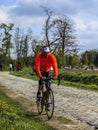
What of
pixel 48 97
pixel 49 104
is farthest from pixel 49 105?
pixel 48 97

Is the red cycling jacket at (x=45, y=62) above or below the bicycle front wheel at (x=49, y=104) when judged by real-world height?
above

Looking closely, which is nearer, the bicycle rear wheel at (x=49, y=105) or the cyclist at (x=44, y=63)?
the cyclist at (x=44, y=63)

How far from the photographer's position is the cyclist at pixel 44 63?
39.9 ft

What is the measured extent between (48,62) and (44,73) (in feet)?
1.26

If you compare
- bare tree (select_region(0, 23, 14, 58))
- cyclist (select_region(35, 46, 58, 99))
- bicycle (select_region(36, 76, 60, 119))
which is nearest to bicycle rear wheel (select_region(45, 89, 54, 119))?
bicycle (select_region(36, 76, 60, 119))

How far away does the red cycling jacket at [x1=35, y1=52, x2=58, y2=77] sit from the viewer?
12258 millimetres

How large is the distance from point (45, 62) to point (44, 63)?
5 centimetres

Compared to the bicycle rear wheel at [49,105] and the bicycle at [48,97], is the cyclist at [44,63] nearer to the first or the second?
the bicycle at [48,97]

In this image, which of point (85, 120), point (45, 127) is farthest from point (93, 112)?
point (45, 127)

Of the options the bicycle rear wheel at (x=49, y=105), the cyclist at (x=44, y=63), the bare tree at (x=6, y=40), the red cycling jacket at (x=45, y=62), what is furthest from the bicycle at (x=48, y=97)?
the bare tree at (x=6, y=40)

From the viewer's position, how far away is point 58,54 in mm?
70625

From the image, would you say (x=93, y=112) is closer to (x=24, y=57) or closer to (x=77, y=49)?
(x=77, y=49)

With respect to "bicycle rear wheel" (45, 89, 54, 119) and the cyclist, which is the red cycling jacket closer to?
the cyclist

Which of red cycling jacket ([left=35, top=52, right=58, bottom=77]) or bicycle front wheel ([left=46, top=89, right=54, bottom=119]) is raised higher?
red cycling jacket ([left=35, top=52, right=58, bottom=77])
